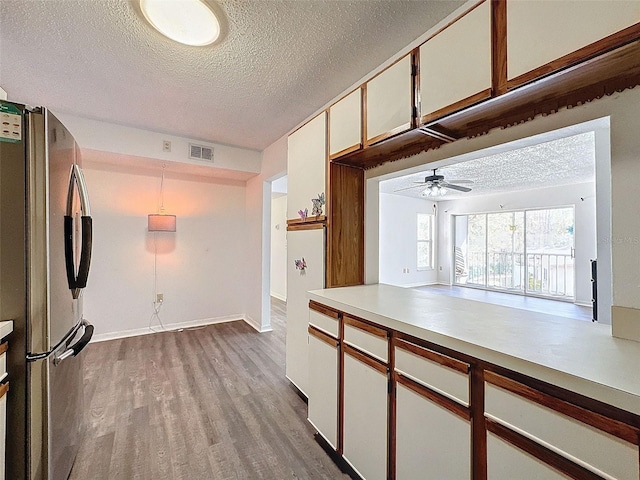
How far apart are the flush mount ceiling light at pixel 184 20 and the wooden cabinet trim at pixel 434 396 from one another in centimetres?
210

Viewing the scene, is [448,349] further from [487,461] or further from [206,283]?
[206,283]

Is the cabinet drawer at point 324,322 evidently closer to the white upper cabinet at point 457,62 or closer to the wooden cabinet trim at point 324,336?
the wooden cabinet trim at point 324,336

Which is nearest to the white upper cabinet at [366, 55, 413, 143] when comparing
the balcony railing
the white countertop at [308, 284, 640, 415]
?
the white countertop at [308, 284, 640, 415]

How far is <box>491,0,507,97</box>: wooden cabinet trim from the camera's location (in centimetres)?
110

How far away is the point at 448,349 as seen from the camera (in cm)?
107

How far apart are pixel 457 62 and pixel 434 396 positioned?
55.4 inches

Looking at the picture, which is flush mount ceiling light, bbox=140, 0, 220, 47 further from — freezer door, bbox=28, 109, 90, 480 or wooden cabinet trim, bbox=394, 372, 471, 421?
wooden cabinet trim, bbox=394, 372, 471, 421

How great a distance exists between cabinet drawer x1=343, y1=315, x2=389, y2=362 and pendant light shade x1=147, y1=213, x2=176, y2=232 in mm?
3208

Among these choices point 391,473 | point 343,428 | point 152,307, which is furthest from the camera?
point 152,307

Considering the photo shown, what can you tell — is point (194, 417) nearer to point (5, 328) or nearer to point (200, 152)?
point (5, 328)

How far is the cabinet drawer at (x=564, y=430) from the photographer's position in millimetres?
687

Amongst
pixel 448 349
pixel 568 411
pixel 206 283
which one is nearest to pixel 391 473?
pixel 448 349

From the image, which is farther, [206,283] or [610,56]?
[206,283]

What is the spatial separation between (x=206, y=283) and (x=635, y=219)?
4.51m
